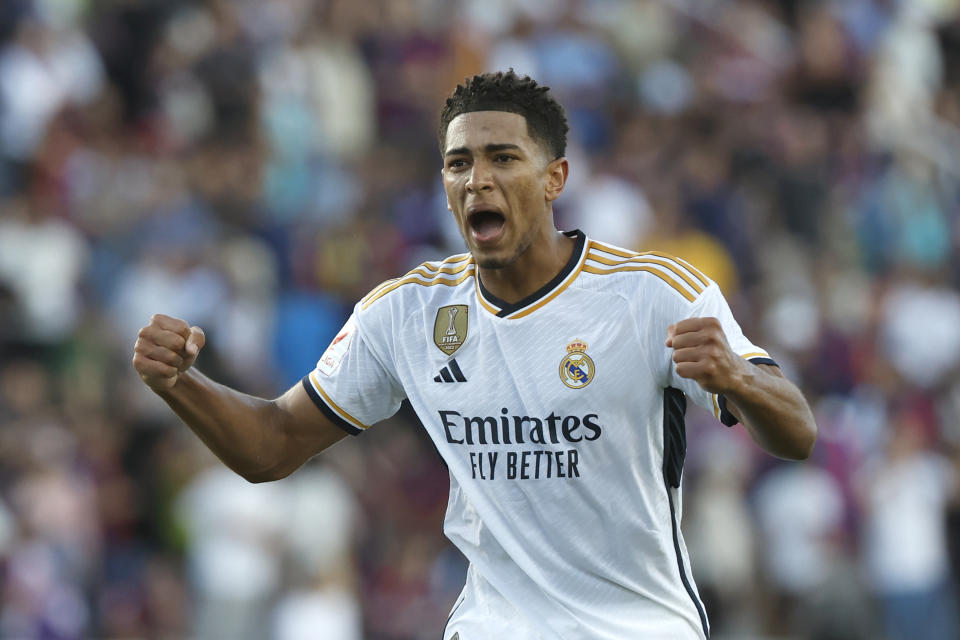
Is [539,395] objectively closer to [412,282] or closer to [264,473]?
[412,282]

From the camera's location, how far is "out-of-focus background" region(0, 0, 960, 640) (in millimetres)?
10648

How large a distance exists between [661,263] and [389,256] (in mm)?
7392

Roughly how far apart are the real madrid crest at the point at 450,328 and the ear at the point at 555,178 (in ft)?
1.56

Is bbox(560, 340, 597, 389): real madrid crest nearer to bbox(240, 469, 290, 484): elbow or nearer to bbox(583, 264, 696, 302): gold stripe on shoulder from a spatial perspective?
bbox(583, 264, 696, 302): gold stripe on shoulder

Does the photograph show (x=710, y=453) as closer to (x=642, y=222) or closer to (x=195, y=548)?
(x=642, y=222)

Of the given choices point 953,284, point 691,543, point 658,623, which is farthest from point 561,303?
point 953,284

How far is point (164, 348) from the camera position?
16.3ft

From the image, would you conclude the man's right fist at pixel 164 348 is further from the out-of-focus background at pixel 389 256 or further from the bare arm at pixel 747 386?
the out-of-focus background at pixel 389 256

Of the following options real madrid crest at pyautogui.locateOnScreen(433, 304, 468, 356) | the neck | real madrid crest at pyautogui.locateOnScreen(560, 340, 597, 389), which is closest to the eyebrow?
the neck

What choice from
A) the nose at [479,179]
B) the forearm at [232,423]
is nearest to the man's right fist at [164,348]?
the forearm at [232,423]

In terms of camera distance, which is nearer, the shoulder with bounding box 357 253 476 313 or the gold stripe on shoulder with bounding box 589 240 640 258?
the gold stripe on shoulder with bounding box 589 240 640 258

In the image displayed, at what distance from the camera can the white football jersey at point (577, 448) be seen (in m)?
4.95

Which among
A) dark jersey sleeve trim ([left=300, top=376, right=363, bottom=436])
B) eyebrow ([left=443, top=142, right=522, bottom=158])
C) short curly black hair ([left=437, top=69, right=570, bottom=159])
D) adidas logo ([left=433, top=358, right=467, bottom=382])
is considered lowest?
dark jersey sleeve trim ([left=300, top=376, right=363, bottom=436])

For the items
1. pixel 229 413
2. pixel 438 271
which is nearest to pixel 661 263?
pixel 438 271
